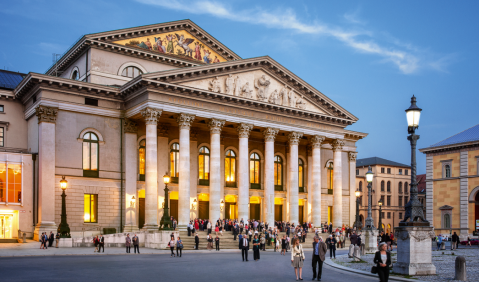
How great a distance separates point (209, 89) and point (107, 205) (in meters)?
12.9

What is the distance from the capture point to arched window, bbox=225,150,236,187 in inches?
1891

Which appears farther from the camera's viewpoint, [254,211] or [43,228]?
[254,211]

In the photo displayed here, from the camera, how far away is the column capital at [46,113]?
36.5 metres

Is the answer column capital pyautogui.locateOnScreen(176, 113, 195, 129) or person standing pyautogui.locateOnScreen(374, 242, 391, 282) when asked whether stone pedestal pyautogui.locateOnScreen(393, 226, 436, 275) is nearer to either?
person standing pyautogui.locateOnScreen(374, 242, 391, 282)

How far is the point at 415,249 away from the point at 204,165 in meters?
30.8

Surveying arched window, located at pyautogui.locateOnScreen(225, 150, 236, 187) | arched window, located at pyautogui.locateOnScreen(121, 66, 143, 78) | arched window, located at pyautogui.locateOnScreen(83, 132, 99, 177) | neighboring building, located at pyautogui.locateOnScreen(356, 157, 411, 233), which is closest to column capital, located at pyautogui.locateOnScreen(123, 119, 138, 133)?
arched window, located at pyautogui.locateOnScreen(83, 132, 99, 177)

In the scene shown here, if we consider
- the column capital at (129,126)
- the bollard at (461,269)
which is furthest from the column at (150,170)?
the bollard at (461,269)

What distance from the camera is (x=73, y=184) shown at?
38.1m

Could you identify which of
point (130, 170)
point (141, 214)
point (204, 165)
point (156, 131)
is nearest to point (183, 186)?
point (156, 131)

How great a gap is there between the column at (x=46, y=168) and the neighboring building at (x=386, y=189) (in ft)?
229

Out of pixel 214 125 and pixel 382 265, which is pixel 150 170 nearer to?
pixel 214 125

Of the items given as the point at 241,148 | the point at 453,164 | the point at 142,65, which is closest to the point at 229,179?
the point at 241,148

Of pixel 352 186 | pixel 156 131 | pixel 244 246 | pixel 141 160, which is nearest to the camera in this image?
pixel 244 246

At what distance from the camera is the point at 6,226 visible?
1415 inches
